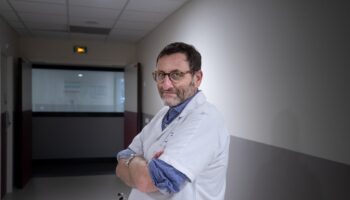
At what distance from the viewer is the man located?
1132 millimetres

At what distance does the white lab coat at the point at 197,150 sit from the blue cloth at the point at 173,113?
0.12 feet

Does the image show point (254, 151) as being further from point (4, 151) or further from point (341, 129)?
point (4, 151)

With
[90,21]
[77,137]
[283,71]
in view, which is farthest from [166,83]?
[77,137]

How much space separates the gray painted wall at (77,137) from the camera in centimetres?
689

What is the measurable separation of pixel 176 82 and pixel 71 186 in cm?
448

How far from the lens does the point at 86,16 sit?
4.41m

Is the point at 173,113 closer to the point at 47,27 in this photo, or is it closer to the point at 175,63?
the point at 175,63

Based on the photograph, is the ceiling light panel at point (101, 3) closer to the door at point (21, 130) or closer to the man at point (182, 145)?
the door at point (21, 130)

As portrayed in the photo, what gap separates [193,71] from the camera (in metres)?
1.34

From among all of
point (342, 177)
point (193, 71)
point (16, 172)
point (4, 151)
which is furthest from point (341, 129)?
point (16, 172)

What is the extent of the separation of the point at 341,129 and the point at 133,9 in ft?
10.00

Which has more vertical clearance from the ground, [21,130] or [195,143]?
[195,143]

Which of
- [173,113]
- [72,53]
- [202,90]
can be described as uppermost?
[72,53]

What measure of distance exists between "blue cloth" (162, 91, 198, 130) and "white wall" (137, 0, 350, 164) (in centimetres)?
76
